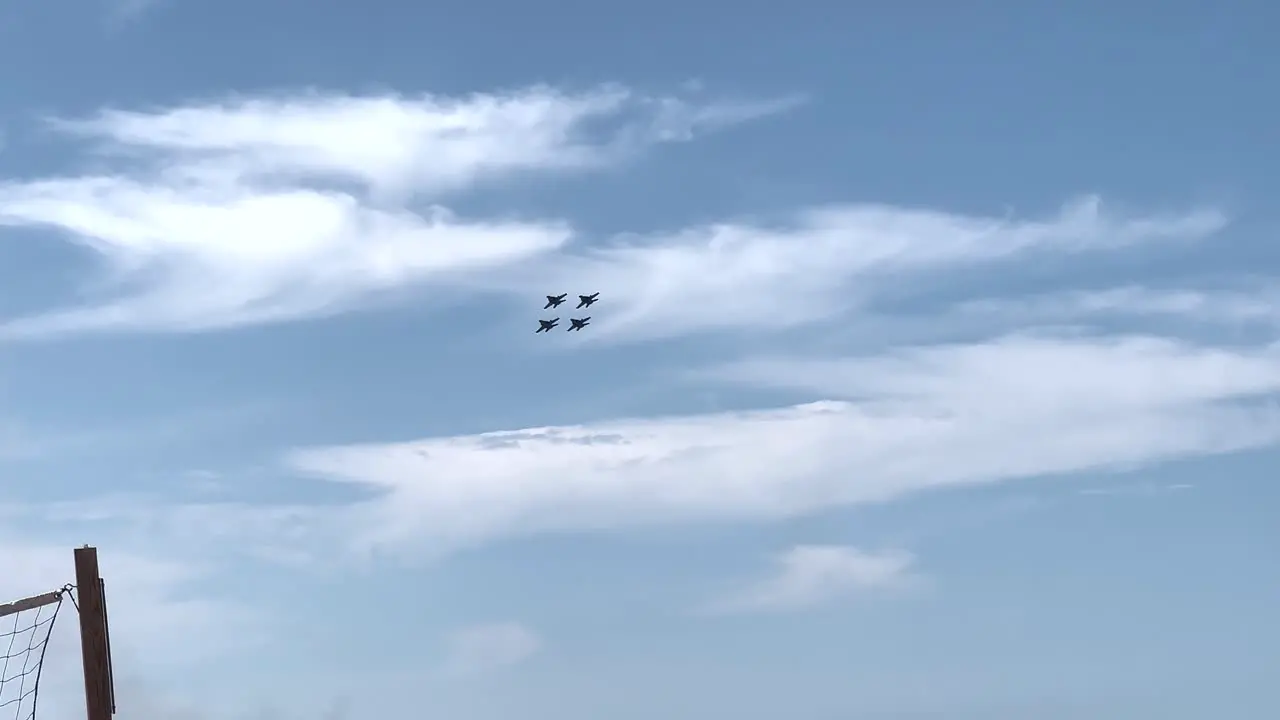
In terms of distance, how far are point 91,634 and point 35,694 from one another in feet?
17.1

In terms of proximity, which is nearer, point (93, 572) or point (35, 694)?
point (93, 572)

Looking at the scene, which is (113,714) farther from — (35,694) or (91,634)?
(35,694)

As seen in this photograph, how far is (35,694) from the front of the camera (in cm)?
4031

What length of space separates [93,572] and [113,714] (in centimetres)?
399

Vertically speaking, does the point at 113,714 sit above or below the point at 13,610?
below

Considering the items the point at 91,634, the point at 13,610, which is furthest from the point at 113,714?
the point at 13,610

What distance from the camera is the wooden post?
119ft

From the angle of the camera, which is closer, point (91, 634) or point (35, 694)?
point (91, 634)

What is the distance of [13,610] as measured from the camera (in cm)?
3875

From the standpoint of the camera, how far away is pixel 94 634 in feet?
121

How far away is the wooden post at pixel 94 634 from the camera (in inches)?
1428

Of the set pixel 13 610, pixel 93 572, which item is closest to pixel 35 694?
pixel 13 610

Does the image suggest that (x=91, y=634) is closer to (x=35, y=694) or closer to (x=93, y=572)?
(x=93, y=572)

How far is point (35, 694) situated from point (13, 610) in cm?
326
